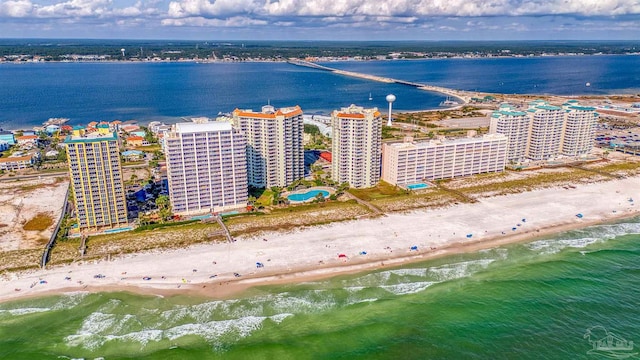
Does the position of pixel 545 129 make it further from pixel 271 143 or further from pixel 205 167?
pixel 205 167

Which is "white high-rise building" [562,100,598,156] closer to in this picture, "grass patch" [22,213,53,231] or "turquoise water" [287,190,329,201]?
"turquoise water" [287,190,329,201]

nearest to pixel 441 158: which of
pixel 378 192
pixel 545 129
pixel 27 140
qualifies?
pixel 378 192

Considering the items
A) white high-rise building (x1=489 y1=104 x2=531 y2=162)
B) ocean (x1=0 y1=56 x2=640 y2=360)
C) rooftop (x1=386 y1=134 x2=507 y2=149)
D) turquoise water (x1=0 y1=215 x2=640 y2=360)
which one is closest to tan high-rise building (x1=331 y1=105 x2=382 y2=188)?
rooftop (x1=386 y1=134 x2=507 y2=149)

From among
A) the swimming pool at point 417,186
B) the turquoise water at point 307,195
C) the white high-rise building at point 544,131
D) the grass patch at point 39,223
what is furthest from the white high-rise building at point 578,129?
the grass patch at point 39,223

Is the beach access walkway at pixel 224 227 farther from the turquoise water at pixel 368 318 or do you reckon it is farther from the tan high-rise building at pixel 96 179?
the tan high-rise building at pixel 96 179

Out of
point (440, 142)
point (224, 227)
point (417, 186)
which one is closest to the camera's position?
point (224, 227)

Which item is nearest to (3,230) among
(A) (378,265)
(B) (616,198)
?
(A) (378,265)

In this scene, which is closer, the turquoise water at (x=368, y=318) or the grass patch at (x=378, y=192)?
the turquoise water at (x=368, y=318)
